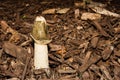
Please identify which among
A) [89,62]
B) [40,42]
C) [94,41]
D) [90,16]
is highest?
[40,42]

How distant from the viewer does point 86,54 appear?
4.20 meters

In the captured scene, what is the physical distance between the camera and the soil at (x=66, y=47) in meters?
3.90

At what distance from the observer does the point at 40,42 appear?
3717 mm

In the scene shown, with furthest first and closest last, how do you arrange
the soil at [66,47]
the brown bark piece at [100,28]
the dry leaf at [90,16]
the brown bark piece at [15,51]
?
the dry leaf at [90,16], the brown bark piece at [100,28], the brown bark piece at [15,51], the soil at [66,47]

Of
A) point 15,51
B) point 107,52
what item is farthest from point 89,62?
point 15,51

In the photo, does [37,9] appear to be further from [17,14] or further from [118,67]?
[118,67]

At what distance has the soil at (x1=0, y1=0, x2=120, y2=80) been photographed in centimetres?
390

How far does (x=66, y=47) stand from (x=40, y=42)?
0.74 metres

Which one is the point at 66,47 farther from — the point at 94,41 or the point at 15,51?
the point at 15,51

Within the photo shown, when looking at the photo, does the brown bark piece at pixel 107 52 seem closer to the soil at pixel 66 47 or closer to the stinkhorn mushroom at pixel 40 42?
the soil at pixel 66 47

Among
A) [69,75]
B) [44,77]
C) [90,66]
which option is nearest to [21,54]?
[44,77]

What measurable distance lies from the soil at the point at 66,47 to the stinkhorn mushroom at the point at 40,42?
0.39ft

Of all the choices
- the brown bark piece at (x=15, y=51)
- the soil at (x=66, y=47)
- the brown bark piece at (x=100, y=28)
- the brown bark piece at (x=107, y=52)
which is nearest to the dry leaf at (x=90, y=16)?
the soil at (x=66, y=47)

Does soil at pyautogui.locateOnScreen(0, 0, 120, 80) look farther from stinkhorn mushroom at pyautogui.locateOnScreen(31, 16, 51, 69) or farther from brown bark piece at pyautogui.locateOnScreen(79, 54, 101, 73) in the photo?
stinkhorn mushroom at pyautogui.locateOnScreen(31, 16, 51, 69)
